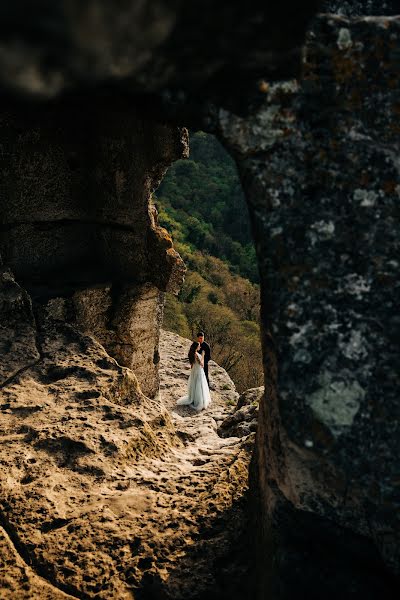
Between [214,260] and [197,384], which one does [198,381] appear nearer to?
[197,384]

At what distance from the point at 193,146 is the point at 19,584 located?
29.8 metres

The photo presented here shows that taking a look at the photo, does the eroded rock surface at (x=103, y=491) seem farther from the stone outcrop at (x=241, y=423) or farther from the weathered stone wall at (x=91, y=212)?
the weathered stone wall at (x=91, y=212)

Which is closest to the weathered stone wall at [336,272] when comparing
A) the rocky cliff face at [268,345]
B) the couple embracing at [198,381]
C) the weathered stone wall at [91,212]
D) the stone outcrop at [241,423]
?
the rocky cliff face at [268,345]

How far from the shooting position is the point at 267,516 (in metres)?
2.06

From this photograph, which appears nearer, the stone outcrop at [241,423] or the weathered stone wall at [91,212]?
the stone outcrop at [241,423]

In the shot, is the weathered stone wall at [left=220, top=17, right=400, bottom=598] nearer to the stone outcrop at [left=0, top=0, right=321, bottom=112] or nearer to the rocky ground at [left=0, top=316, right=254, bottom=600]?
the stone outcrop at [left=0, top=0, right=321, bottom=112]

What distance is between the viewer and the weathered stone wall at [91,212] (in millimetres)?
4703

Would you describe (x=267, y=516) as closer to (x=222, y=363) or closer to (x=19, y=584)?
(x=19, y=584)

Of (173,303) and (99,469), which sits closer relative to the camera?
(99,469)

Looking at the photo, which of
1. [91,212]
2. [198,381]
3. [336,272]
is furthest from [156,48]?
[198,381]

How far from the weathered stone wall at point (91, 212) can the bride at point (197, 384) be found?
1971mm

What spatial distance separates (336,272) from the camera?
1.77 m

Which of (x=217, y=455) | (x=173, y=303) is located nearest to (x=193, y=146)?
(x=173, y=303)

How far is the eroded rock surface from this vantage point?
2.10 meters
